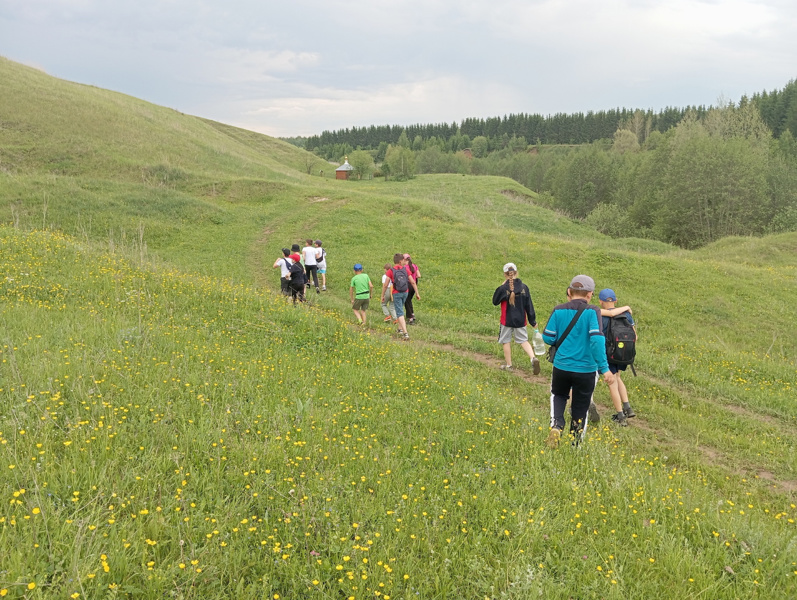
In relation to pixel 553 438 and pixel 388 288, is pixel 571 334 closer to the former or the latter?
pixel 553 438

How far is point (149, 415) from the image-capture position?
16.8 ft

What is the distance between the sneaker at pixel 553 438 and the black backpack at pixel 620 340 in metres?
2.72

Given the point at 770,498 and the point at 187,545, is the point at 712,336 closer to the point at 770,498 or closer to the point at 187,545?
the point at 770,498

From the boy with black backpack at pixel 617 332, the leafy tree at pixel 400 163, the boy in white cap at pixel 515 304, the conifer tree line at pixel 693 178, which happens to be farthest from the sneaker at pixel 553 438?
the leafy tree at pixel 400 163

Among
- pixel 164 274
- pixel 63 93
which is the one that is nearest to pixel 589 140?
pixel 63 93

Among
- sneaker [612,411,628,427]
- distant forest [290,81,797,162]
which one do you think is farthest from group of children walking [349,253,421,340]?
distant forest [290,81,797,162]

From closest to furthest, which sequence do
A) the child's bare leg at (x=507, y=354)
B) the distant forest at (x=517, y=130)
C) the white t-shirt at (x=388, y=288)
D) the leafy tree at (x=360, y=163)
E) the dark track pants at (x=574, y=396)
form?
the dark track pants at (x=574, y=396), the child's bare leg at (x=507, y=354), the white t-shirt at (x=388, y=288), the leafy tree at (x=360, y=163), the distant forest at (x=517, y=130)

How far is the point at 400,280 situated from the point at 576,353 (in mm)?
7263

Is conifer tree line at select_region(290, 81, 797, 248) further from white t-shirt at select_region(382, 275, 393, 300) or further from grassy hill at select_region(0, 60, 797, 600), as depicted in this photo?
white t-shirt at select_region(382, 275, 393, 300)

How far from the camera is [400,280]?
1280 centimetres

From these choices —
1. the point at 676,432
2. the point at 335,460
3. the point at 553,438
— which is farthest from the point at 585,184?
the point at 335,460

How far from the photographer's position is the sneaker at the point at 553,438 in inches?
229

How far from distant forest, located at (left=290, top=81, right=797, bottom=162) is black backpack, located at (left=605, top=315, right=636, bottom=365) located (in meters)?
124

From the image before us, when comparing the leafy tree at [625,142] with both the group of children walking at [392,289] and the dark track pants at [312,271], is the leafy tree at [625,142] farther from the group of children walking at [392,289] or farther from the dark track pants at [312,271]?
the group of children walking at [392,289]
